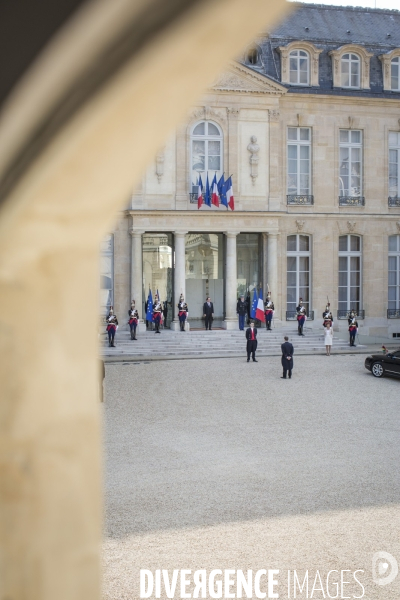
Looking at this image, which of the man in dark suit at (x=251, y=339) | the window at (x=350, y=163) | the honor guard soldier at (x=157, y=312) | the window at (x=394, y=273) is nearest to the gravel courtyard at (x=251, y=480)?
the man in dark suit at (x=251, y=339)

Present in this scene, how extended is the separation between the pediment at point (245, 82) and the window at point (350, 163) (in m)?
3.75

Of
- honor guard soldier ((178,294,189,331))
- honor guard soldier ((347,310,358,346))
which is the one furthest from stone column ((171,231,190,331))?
honor guard soldier ((347,310,358,346))

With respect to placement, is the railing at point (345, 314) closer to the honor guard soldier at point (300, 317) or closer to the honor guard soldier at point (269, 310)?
the honor guard soldier at point (300, 317)

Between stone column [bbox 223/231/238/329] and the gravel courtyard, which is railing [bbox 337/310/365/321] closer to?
stone column [bbox 223/231/238/329]

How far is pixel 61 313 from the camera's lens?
1.84 meters

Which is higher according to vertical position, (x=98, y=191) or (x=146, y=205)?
(x=146, y=205)

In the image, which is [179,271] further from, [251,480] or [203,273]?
[251,480]

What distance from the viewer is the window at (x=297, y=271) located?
30469 millimetres

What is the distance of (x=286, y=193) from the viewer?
99.6 ft

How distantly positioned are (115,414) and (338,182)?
64.4 feet

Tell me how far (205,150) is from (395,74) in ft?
31.1

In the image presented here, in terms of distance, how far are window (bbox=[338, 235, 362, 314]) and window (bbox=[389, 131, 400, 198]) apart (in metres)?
2.69

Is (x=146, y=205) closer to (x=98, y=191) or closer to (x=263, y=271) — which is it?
(x=263, y=271)

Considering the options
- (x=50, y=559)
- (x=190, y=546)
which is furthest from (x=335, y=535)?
(x=50, y=559)
